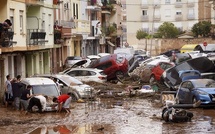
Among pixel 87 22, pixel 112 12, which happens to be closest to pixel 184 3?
pixel 112 12

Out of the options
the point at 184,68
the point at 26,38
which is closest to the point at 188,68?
the point at 184,68

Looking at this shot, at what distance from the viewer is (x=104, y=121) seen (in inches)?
939

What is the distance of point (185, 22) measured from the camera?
364ft

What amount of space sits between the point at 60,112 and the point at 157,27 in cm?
8726

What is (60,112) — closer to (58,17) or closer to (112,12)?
(58,17)

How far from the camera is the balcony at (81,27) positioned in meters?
59.6

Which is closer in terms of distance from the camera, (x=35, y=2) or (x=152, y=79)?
(x=152, y=79)

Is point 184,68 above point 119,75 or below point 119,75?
above

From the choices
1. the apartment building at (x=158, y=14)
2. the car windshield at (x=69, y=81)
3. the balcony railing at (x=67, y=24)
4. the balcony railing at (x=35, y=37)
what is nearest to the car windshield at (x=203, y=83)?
the car windshield at (x=69, y=81)

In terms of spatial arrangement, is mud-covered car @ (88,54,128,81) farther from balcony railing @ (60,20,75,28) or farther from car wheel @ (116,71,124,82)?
balcony railing @ (60,20,75,28)

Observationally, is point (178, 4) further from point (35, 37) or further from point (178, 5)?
point (35, 37)

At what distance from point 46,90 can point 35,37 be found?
12.6 m

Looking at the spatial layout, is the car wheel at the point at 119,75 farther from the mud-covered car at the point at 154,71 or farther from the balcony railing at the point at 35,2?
the balcony railing at the point at 35,2

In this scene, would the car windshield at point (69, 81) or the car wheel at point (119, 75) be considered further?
the car wheel at point (119, 75)
